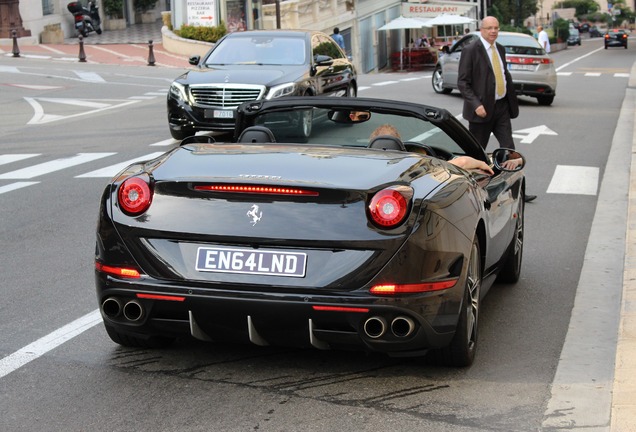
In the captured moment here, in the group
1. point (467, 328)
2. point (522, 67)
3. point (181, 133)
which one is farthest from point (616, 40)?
point (467, 328)

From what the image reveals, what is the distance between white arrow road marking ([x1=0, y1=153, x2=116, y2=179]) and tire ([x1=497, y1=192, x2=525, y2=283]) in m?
7.34

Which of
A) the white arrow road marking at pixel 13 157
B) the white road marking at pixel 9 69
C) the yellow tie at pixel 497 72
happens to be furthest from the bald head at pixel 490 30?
the white road marking at pixel 9 69

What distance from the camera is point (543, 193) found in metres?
13.0

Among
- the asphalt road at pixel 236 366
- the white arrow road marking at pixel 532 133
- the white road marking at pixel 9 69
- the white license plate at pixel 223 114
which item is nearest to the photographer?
the asphalt road at pixel 236 366

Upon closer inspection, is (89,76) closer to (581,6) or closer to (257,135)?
(257,135)

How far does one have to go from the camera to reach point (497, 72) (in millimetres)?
11867

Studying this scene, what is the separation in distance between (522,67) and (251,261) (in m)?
21.9

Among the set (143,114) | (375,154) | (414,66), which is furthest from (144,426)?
(414,66)

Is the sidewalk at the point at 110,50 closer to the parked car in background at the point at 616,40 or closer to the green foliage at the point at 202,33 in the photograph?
the green foliage at the point at 202,33

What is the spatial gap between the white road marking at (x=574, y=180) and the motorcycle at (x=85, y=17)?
110ft

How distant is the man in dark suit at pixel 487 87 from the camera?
11742 millimetres

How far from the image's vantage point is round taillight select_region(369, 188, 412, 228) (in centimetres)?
526

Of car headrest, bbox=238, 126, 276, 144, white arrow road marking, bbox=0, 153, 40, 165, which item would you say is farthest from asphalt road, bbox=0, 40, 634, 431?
white arrow road marking, bbox=0, 153, 40, 165

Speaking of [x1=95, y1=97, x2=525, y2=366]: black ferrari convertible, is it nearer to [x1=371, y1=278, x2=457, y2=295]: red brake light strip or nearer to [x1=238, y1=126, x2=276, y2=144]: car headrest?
[x1=371, y1=278, x2=457, y2=295]: red brake light strip
